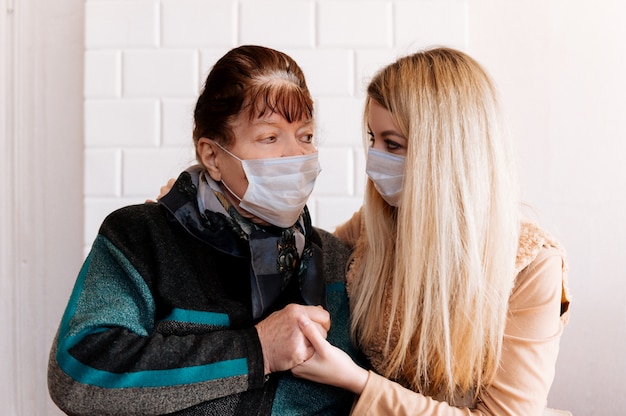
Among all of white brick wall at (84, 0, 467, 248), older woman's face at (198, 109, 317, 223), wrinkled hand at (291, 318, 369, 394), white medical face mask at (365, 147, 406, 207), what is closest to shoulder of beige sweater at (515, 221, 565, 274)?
white medical face mask at (365, 147, 406, 207)

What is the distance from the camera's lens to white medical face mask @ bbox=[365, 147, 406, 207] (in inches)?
51.4

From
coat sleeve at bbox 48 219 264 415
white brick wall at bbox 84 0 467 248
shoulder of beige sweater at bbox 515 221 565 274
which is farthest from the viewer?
white brick wall at bbox 84 0 467 248

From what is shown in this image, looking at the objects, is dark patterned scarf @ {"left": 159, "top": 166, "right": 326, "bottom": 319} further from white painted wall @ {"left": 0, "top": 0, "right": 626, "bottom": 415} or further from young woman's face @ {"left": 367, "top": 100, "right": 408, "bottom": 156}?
white painted wall @ {"left": 0, "top": 0, "right": 626, "bottom": 415}

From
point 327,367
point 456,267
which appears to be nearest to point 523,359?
point 456,267

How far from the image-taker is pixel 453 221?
4.09 ft

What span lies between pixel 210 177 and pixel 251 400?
461 millimetres

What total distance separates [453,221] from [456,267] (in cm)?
9

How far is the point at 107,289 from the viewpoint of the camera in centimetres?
117

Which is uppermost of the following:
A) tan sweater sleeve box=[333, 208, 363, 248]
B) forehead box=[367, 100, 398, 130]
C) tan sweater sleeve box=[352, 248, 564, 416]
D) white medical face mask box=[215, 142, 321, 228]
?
forehead box=[367, 100, 398, 130]

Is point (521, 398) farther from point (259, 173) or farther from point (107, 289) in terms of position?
point (107, 289)

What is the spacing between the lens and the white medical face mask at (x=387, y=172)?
1.30 metres

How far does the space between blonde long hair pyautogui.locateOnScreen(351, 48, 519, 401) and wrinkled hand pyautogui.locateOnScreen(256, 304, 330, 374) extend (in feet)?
0.69

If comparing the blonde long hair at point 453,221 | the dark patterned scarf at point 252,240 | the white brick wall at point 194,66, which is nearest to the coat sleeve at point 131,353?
the dark patterned scarf at point 252,240
